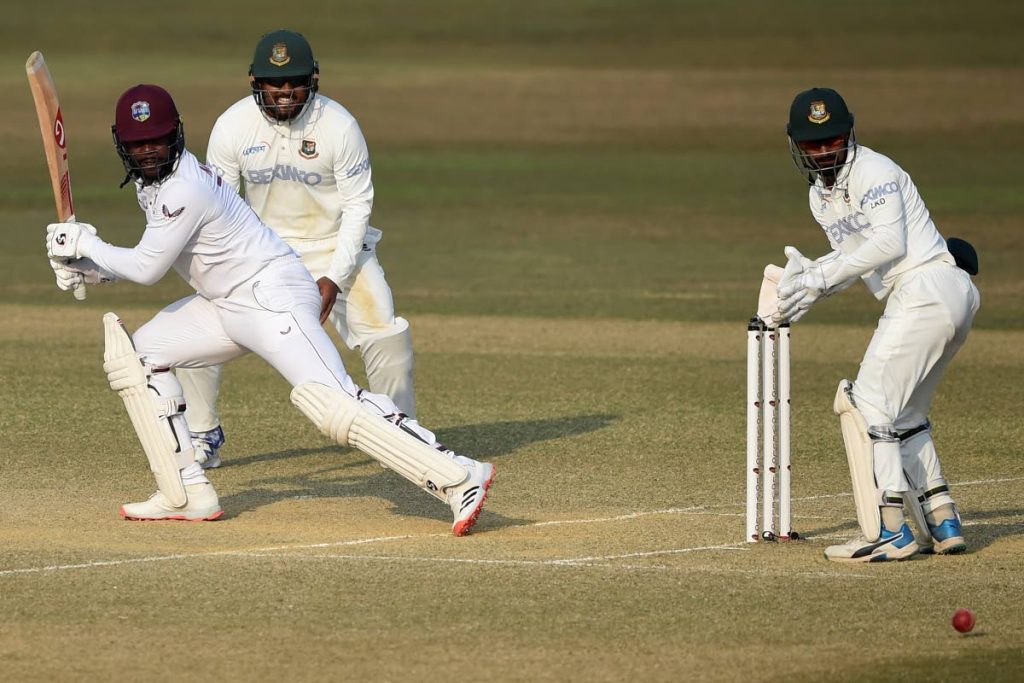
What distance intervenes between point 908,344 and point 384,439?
214cm

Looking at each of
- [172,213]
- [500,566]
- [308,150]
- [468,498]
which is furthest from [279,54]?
[500,566]

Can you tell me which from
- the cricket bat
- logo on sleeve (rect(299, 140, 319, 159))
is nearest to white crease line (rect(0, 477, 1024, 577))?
the cricket bat

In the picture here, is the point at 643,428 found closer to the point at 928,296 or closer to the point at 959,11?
the point at 928,296

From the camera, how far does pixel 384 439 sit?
24.5ft

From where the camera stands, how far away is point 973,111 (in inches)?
1521

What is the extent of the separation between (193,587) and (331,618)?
0.66m

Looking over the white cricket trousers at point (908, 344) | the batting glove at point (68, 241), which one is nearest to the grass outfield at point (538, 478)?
the white cricket trousers at point (908, 344)

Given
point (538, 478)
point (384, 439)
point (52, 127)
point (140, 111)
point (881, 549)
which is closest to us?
point (881, 549)

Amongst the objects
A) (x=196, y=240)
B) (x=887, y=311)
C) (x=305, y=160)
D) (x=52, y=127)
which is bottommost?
(x=887, y=311)

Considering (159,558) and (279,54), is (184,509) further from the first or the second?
(279,54)

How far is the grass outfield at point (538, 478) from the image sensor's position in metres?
6.07

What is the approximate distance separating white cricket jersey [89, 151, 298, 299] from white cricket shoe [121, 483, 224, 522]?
864 mm

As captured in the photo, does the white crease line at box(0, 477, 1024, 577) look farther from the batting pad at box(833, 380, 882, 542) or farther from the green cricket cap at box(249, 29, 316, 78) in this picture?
the green cricket cap at box(249, 29, 316, 78)

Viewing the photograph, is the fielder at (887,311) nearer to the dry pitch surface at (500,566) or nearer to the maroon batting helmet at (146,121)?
the dry pitch surface at (500,566)
